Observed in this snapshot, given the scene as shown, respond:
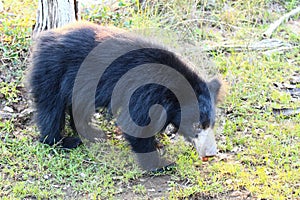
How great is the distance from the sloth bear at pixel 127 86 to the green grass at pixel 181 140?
25 cm

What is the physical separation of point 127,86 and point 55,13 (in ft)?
5.58

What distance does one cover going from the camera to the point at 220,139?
4695mm

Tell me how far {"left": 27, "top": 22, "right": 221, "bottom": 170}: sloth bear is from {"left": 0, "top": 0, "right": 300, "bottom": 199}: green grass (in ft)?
0.81

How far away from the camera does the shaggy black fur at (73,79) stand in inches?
162

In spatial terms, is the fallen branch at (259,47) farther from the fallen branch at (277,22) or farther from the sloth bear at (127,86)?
the sloth bear at (127,86)

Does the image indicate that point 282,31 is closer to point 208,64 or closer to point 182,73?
point 208,64

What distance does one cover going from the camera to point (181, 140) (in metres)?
4.72

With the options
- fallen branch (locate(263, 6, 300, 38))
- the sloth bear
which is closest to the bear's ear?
the sloth bear

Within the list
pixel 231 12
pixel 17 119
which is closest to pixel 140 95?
pixel 17 119

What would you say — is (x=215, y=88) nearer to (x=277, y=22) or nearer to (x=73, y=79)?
(x=73, y=79)

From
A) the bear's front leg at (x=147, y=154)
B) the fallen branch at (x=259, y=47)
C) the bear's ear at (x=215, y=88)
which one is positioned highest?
the fallen branch at (x=259, y=47)

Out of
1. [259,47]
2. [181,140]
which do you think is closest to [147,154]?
[181,140]

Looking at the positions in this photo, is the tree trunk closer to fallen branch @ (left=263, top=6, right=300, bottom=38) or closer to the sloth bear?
the sloth bear

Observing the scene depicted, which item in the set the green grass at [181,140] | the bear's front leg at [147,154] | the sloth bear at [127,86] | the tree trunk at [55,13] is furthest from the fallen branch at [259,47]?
the bear's front leg at [147,154]
